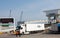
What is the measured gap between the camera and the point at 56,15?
62781mm

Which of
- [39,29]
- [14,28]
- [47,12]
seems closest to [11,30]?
[14,28]

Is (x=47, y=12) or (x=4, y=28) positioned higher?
(x=47, y=12)

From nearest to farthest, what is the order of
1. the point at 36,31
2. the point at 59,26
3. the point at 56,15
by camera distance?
the point at 59,26, the point at 36,31, the point at 56,15

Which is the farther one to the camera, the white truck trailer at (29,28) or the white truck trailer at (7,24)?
the white truck trailer at (7,24)

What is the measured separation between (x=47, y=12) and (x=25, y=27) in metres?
24.6

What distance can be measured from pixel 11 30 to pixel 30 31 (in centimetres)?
500

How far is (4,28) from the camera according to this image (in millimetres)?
47219

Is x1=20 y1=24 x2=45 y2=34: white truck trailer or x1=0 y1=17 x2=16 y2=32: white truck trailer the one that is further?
x1=0 y1=17 x2=16 y2=32: white truck trailer

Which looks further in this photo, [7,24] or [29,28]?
[29,28]

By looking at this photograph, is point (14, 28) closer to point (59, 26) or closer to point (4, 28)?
point (4, 28)

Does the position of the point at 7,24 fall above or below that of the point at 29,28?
above

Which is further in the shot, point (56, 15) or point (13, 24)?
point (56, 15)

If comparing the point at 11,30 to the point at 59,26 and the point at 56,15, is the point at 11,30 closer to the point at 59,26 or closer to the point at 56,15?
the point at 59,26

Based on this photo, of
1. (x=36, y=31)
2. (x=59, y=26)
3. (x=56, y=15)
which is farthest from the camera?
(x=56, y=15)
